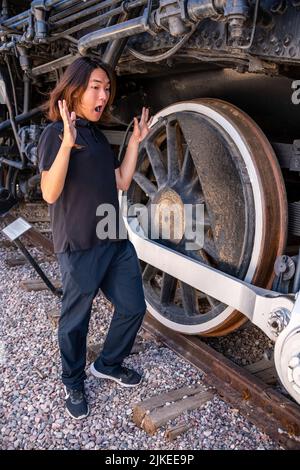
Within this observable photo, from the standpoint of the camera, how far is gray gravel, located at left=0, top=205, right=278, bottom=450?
6.96ft

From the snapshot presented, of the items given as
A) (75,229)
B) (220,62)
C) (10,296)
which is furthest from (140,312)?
(10,296)

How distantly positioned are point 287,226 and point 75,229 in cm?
105

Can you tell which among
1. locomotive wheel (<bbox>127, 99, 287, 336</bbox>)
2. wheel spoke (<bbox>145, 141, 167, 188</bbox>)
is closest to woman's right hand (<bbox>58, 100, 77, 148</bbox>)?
locomotive wheel (<bbox>127, 99, 287, 336</bbox>)

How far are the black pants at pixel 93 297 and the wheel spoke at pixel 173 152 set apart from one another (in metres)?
0.64

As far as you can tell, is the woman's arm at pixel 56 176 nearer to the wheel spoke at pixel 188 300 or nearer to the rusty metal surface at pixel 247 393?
the wheel spoke at pixel 188 300

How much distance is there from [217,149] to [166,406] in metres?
1.34

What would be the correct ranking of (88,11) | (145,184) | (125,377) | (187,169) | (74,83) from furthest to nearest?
1. (145,184)
2. (187,169)
3. (88,11)
4. (125,377)
5. (74,83)

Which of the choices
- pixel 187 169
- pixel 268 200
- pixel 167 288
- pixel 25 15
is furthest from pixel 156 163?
pixel 25 15

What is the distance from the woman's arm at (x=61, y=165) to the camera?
1.90 m

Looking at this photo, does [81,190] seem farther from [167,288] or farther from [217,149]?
[167,288]

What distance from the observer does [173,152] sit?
A: 2930 mm

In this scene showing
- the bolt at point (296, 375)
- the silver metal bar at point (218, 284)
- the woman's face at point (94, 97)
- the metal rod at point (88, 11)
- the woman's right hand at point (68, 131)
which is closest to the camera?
the bolt at point (296, 375)

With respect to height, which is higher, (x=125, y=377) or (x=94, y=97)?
(x=94, y=97)

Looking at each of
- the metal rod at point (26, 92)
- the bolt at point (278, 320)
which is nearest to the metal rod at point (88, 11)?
the metal rod at point (26, 92)
